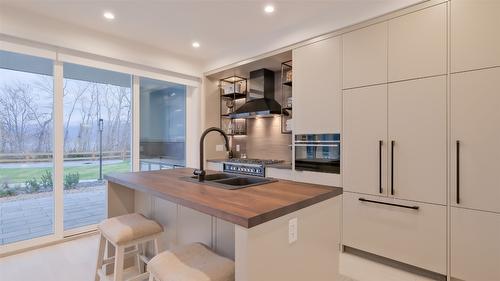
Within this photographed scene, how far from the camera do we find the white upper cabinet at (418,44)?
2.11 meters

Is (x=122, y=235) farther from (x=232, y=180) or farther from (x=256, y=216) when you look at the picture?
(x=256, y=216)

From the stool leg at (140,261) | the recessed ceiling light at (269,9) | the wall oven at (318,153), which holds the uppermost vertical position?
the recessed ceiling light at (269,9)

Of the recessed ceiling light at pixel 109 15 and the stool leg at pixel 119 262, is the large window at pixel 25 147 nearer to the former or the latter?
the recessed ceiling light at pixel 109 15

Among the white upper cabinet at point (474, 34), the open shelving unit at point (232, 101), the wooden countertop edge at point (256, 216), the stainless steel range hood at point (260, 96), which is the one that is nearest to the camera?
the wooden countertop edge at point (256, 216)

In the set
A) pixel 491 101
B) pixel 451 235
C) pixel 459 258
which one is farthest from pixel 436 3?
pixel 459 258

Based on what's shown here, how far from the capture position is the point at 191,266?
128 cm

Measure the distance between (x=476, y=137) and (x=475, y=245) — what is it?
87 centimetres

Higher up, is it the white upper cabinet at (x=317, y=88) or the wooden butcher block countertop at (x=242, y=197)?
the white upper cabinet at (x=317, y=88)

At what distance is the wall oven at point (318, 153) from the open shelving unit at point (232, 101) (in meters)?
1.70

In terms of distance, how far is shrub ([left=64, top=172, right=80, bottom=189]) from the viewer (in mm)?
3211

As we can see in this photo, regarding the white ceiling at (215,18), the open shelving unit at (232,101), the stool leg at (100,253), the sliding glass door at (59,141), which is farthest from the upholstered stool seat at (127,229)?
the open shelving unit at (232,101)

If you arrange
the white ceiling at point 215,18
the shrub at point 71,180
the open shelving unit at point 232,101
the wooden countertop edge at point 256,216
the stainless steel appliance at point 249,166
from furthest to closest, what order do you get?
the open shelving unit at point 232,101 < the stainless steel appliance at point 249,166 < the shrub at point 71,180 < the white ceiling at point 215,18 < the wooden countertop edge at point 256,216

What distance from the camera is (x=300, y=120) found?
3137 mm

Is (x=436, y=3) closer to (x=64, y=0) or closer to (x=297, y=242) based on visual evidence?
(x=297, y=242)
